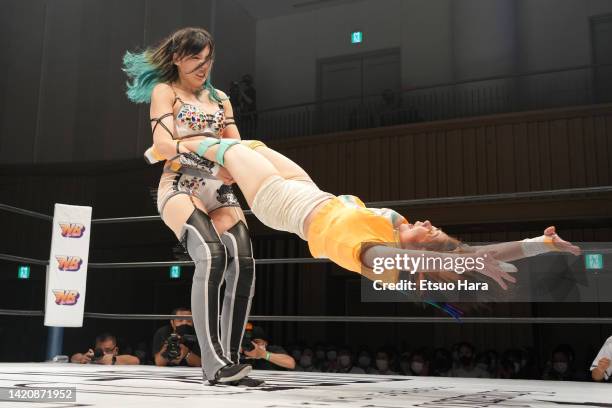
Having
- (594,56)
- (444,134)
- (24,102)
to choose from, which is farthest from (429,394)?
(24,102)

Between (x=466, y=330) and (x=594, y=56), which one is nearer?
(x=466, y=330)

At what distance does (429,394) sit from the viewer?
143cm

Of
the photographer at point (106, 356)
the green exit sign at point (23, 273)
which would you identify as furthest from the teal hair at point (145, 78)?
the green exit sign at point (23, 273)

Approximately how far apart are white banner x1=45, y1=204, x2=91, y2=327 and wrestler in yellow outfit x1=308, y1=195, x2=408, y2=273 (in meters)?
1.92

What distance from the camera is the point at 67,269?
2.90 meters

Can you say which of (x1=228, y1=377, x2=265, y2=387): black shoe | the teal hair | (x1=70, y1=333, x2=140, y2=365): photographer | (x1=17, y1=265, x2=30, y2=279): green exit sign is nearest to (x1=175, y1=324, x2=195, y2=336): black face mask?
(x1=70, y1=333, x2=140, y2=365): photographer

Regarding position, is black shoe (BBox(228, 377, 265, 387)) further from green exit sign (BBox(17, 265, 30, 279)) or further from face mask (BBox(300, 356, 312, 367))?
green exit sign (BBox(17, 265, 30, 279))

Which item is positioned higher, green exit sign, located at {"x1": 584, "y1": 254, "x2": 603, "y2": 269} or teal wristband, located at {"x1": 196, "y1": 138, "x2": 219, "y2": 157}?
teal wristband, located at {"x1": 196, "y1": 138, "x2": 219, "y2": 157}

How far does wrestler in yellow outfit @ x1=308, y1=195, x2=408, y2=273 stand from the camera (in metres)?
1.26

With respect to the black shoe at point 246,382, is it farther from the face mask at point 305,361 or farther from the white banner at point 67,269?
the face mask at point 305,361

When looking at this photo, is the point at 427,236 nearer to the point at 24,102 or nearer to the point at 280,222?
the point at 280,222

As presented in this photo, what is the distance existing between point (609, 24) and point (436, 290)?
7.64m

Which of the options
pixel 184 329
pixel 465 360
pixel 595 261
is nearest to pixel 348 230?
pixel 595 261

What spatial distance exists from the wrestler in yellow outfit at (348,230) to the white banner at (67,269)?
1920 millimetres
